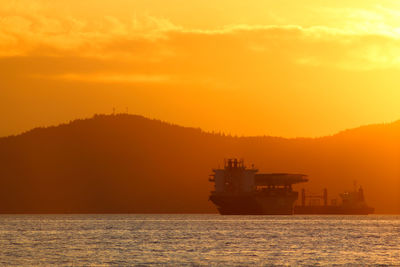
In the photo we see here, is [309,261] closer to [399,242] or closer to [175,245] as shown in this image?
A: [175,245]

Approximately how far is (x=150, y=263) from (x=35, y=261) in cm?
1216

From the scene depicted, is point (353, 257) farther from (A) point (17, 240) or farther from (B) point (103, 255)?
(A) point (17, 240)

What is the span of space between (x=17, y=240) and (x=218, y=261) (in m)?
52.2

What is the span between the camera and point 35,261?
104 m

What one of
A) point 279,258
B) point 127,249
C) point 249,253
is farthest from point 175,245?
point 279,258

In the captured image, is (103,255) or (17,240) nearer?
(103,255)

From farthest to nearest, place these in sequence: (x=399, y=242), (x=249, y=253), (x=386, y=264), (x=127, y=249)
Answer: (x=399, y=242)
(x=127, y=249)
(x=249, y=253)
(x=386, y=264)

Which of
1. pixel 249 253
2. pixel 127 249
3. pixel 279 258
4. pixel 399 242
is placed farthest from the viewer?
pixel 399 242

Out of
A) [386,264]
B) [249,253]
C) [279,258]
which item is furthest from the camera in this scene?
[249,253]

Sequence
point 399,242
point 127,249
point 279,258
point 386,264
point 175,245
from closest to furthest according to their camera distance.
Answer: point 386,264
point 279,258
point 127,249
point 175,245
point 399,242

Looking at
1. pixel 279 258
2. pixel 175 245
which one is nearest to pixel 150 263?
pixel 279 258

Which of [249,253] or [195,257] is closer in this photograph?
[195,257]

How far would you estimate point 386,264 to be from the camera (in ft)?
338

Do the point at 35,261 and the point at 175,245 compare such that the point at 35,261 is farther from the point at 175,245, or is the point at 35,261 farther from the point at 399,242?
the point at 399,242
